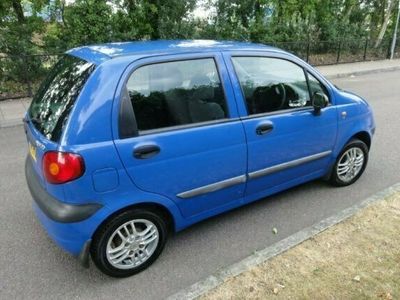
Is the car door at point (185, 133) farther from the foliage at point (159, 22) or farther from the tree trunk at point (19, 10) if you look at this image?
the tree trunk at point (19, 10)

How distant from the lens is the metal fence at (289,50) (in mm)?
9602

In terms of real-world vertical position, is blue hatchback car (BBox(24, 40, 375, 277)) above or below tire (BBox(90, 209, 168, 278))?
above

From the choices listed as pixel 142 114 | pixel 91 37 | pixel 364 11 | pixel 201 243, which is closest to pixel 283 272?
pixel 201 243

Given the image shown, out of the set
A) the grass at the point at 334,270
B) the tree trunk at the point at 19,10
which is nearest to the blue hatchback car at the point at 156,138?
the grass at the point at 334,270

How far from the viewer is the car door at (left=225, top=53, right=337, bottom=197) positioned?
3.36 m

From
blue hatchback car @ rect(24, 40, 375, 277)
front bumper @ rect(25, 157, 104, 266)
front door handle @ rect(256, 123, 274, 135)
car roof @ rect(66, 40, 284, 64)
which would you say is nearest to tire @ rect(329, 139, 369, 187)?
blue hatchback car @ rect(24, 40, 375, 277)

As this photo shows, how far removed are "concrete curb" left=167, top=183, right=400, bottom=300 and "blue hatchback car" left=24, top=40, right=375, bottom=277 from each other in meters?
0.50

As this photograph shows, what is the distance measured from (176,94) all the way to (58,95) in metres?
0.89

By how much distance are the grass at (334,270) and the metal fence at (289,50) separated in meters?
8.46

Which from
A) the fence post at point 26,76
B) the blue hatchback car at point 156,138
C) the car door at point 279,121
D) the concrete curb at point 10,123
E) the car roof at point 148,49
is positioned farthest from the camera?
the fence post at point 26,76

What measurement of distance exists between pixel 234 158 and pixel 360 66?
1420 centimetres

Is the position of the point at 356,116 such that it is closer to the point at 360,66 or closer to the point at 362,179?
the point at 362,179

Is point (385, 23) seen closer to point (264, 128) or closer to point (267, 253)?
point (264, 128)

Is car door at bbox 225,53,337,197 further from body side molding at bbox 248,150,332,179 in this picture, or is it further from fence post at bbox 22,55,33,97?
fence post at bbox 22,55,33,97
